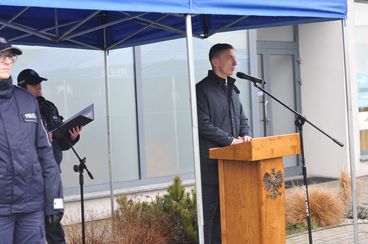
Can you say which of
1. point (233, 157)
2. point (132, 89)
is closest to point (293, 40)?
point (132, 89)

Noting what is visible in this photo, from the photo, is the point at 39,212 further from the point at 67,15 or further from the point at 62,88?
the point at 62,88

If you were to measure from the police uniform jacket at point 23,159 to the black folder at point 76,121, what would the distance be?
905 mm

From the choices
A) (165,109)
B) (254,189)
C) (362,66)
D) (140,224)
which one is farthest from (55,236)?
(362,66)

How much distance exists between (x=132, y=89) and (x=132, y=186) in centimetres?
138

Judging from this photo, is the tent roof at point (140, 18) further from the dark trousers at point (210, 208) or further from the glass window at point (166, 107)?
the glass window at point (166, 107)

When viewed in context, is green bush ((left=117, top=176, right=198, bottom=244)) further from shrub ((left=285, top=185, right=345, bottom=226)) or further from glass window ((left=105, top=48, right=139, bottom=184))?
glass window ((left=105, top=48, right=139, bottom=184))

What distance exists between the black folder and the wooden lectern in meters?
1.07

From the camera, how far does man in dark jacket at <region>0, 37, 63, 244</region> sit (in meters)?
3.20

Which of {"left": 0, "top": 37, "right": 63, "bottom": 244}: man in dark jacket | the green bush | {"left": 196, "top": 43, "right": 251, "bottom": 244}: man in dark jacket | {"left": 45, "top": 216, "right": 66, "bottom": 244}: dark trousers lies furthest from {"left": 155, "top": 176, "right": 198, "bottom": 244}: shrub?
{"left": 0, "top": 37, "right": 63, "bottom": 244}: man in dark jacket

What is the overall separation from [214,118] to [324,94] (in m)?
5.73

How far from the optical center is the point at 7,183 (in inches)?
125

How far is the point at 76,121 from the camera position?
444cm

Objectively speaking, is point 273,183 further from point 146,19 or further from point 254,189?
point 146,19

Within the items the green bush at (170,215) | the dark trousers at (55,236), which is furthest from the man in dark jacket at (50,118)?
the green bush at (170,215)
